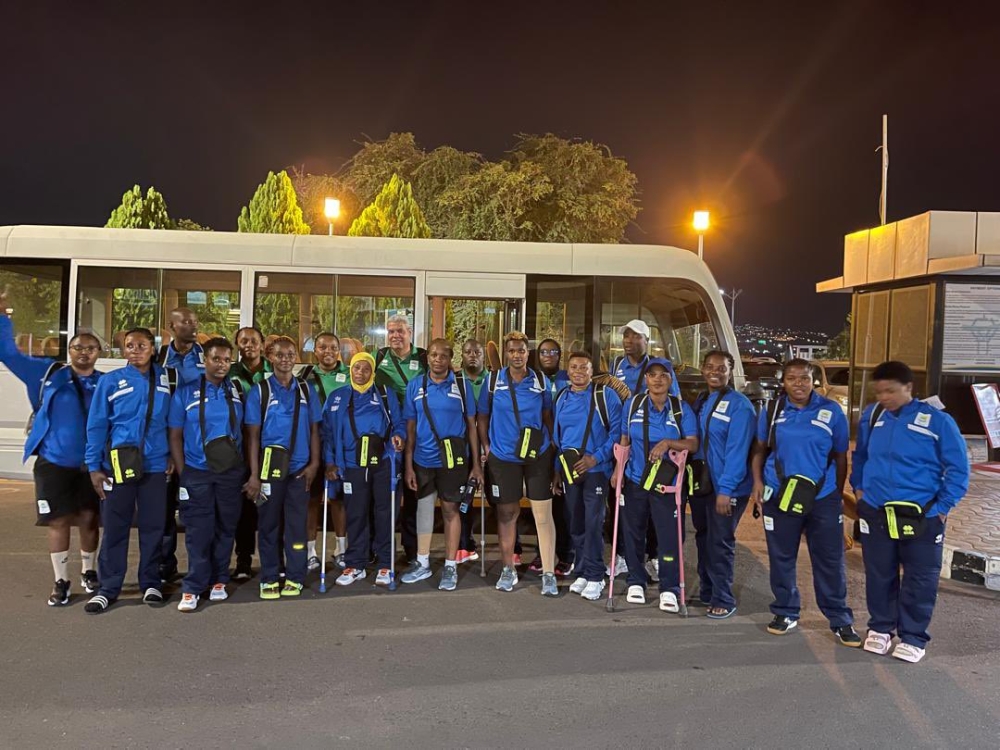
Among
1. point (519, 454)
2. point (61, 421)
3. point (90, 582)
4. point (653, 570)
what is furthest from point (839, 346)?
point (61, 421)

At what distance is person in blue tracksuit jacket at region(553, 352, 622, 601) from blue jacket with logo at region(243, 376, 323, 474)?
179 cm

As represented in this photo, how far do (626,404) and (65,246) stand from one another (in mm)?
5994

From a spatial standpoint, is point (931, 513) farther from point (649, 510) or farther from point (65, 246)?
point (65, 246)

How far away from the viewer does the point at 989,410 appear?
8.67 metres

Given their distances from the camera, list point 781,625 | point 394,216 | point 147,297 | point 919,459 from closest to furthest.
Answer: point 919,459 < point 781,625 < point 147,297 < point 394,216

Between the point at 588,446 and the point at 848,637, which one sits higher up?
the point at 588,446

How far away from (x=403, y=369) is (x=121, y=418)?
2.10 m

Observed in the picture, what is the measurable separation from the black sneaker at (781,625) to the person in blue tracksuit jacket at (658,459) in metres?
0.61

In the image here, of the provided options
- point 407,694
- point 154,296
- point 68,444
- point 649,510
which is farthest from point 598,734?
point 154,296

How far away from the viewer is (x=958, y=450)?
164 inches

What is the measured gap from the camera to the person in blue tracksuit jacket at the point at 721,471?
4.80 meters

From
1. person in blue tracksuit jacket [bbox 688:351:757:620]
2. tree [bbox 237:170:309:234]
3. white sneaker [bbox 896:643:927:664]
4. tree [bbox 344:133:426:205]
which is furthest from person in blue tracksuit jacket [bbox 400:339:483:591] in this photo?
tree [bbox 344:133:426:205]

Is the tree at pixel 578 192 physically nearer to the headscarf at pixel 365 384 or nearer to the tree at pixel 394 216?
the tree at pixel 394 216

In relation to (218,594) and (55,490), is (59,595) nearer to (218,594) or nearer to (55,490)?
(55,490)
